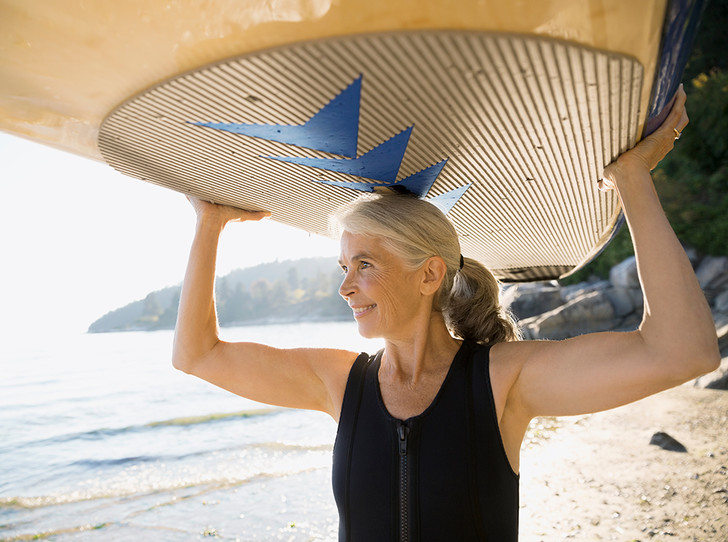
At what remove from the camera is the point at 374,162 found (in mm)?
1637

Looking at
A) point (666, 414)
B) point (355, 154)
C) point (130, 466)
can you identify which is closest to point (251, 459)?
point (130, 466)

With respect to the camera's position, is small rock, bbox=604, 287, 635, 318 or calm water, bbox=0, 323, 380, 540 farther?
small rock, bbox=604, 287, 635, 318

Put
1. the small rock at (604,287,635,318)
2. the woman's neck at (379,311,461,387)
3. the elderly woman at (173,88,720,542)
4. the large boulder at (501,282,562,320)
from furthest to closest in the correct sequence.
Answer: the large boulder at (501,282,562,320), the small rock at (604,287,635,318), the woman's neck at (379,311,461,387), the elderly woman at (173,88,720,542)

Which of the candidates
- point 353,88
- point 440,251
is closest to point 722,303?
point 440,251

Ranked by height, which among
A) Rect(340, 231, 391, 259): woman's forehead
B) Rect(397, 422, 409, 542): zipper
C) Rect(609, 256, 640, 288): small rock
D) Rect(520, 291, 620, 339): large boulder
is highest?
Rect(609, 256, 640, 288): small rock

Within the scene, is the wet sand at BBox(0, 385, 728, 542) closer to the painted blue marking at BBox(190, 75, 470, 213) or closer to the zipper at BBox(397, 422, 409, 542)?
the zipper at BBox(397, 422, 409, 542)

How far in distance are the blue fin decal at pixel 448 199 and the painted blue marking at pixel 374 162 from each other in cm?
25

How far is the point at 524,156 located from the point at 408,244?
55 cm

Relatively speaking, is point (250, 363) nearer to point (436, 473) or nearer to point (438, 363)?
point (438, 363)

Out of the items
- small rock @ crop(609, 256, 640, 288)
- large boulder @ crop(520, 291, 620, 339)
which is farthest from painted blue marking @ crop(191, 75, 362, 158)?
small rock @ crop(609, 256, 640, 288)

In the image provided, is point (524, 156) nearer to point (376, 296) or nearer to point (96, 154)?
point (376, 296)

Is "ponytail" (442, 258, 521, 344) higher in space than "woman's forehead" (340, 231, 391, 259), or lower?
lower

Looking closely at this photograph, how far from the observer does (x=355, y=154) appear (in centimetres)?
158

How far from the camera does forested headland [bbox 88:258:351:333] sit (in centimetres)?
11106
